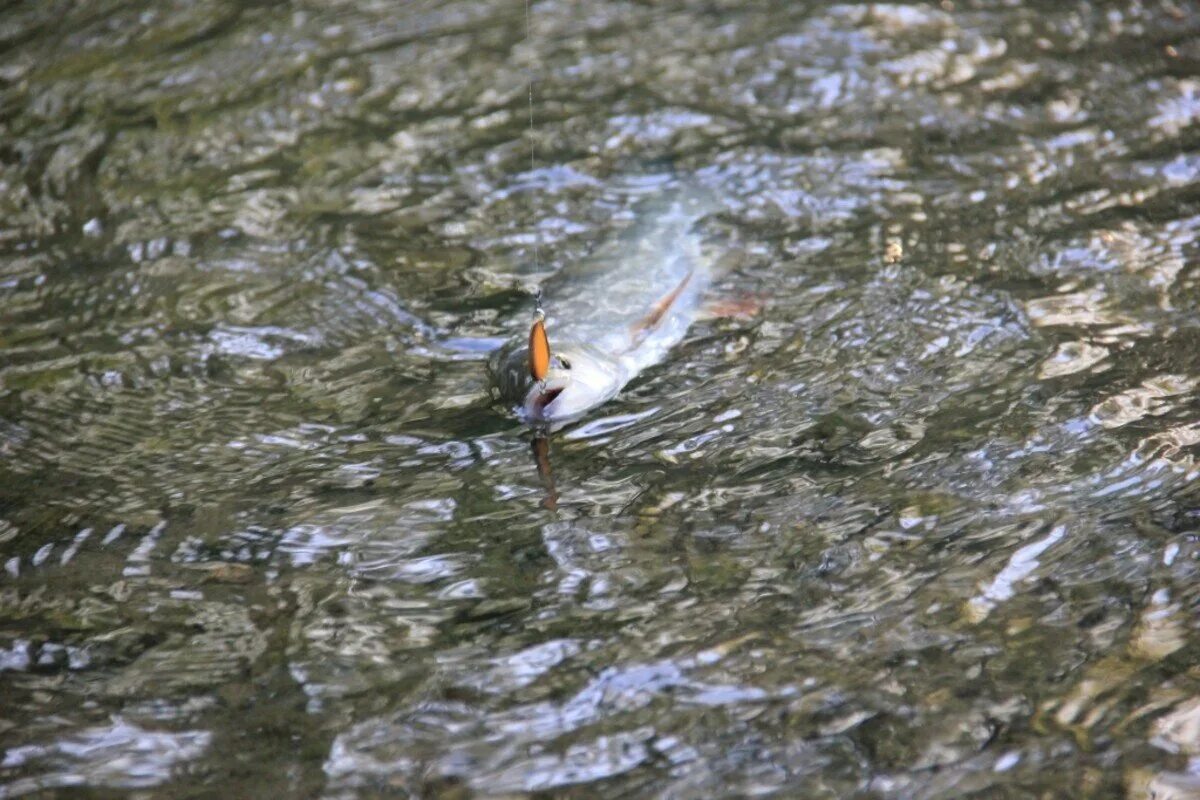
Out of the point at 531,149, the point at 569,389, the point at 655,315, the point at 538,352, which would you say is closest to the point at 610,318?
the point at 655,315

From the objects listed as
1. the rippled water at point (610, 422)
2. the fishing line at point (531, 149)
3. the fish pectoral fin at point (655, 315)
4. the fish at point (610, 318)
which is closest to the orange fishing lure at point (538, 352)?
the fish at point (610, 318)

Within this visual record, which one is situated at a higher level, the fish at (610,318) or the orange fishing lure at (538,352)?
the orange fishing lure at (538,352)

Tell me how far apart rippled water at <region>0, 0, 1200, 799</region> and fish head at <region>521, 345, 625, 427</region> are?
11 cm

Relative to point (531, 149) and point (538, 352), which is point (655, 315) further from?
point (531, 149)

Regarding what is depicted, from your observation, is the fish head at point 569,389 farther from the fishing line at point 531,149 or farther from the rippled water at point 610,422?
the fishing line at point 531,149

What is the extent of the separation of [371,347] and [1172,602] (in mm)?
2836

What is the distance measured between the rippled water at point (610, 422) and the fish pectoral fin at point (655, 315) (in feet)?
0.49

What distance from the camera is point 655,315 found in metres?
4.76

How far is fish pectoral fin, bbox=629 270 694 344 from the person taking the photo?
4660 mm

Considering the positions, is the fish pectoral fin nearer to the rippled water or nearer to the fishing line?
the rippled water

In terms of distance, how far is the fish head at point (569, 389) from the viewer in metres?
4.18

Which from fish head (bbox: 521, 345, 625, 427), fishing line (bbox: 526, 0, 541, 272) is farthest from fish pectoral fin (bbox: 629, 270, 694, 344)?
fishing line (bbox: 526, 0, 541, 272)

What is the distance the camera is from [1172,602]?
3260 millimetres

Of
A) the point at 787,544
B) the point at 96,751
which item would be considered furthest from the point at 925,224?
the point at 96,751
